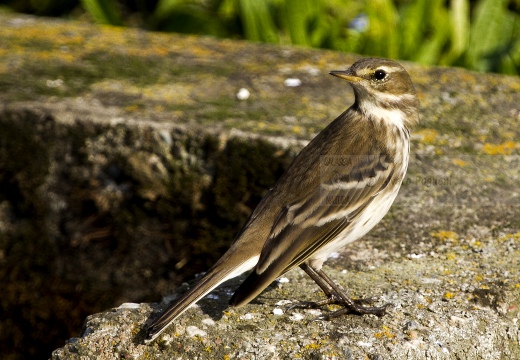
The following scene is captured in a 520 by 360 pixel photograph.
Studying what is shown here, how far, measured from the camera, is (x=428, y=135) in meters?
5.60

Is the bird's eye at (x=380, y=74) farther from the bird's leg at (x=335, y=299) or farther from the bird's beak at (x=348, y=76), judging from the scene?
the bird's leg at (x=335, y=299)

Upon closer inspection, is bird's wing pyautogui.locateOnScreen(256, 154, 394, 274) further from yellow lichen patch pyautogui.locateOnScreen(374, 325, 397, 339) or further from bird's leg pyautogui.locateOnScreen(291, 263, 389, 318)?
yellow lichen patch pyautogui.locateOnScreen(374, 325, 397, 339)

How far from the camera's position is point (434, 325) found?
3846 millimetres

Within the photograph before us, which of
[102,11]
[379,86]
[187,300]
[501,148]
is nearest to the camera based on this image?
[187,300]

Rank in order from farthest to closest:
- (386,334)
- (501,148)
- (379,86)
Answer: (501,148)
(379,86)
(386,334)

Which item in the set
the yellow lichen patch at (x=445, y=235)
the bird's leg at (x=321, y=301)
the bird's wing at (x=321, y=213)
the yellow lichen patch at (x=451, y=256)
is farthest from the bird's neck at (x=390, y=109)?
the bird's leg at (x=321, y=301)

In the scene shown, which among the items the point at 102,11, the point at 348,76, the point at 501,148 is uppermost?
the point at 348,76

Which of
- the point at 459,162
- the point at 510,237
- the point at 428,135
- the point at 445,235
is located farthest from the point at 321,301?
the point at 428,135

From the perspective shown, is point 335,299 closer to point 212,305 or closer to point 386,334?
point 386,334

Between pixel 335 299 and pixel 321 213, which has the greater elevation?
pixel 321 213

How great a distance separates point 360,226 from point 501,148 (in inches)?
66.8

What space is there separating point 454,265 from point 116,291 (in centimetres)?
239

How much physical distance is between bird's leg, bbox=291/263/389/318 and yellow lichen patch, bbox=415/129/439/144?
1.67 meters

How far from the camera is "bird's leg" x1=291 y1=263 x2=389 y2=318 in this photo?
13.0ft
